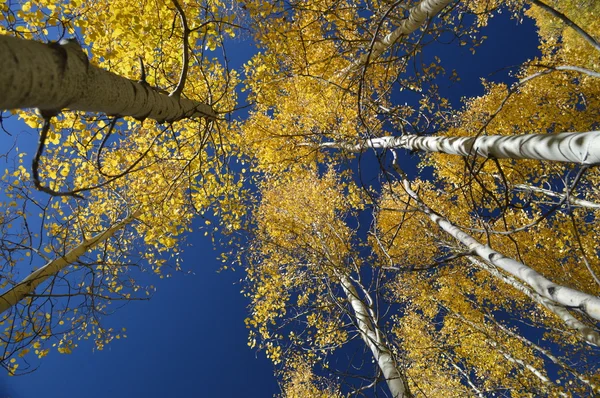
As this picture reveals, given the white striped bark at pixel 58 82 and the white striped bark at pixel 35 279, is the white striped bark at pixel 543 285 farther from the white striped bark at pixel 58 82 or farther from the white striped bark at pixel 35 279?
the white striped bark at pixel 35 279

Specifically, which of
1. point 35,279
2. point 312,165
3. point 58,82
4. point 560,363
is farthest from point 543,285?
point 312,165

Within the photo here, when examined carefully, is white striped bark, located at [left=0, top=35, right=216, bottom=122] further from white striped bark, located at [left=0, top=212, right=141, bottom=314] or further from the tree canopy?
white striped bark, located at [left=0, top=212, right=141, bottom=314]

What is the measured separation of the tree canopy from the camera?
200 centimetres

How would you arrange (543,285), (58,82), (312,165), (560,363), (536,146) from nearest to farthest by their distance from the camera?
(58,82), (536,146), (543,285), (560,363), (312,165)

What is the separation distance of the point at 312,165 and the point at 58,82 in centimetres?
735

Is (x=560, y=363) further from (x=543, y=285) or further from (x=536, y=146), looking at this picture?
(x=536, y=146)

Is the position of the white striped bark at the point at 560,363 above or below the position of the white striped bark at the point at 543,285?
below

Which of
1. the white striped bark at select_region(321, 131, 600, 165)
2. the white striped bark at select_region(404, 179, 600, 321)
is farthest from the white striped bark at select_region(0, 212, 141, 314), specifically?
Result: the white striped bark at select_region(404, 179, 600, 321)

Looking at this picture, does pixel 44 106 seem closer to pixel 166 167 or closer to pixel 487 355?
pixel 166 167

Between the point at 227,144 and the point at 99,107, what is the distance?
4.99 metres

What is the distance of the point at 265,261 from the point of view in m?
9.33

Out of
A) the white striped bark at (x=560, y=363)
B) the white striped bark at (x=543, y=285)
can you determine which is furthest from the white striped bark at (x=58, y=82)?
the white striped bark at (x=560, y=363)

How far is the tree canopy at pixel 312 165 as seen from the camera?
6.57 ft

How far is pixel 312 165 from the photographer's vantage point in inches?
329
